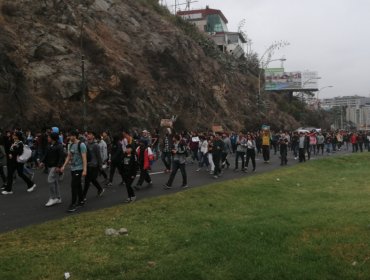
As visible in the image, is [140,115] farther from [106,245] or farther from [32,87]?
[106,245]

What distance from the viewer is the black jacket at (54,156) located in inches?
427

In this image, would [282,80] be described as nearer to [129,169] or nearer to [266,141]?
[266,141]

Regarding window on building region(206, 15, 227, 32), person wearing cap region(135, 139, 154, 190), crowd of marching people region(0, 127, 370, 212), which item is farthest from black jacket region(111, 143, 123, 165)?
window on building region(206, 15, 227, 32)

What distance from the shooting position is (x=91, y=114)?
3050 cm

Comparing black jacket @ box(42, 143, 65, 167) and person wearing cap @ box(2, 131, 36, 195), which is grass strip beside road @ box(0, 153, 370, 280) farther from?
person wearing cap @ box(2, 131, 36, 195)

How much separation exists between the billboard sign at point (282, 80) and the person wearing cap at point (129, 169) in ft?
242

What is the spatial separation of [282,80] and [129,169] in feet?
250

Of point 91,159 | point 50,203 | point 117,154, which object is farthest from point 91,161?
point 117,154

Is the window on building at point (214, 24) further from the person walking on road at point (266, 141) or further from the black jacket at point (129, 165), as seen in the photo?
the black jacket at point (129, 165)

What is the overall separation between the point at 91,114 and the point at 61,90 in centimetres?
235

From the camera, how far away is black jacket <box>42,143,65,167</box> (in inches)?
427

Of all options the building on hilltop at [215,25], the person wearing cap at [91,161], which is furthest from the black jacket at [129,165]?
the building on hilltop at [215,25]

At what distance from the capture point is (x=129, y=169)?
11.9m

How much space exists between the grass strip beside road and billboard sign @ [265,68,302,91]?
74269 mm
